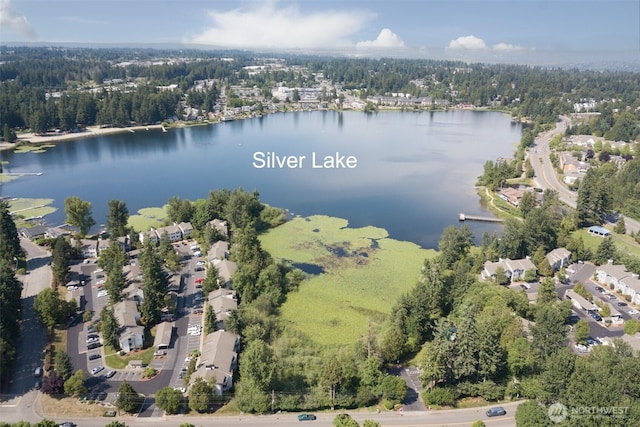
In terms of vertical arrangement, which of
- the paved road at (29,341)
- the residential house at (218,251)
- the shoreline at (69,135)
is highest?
the shoreline at (69,135)

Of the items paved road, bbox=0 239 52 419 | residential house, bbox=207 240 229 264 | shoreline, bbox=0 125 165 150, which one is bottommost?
paved road, bbox=0 239 52 419

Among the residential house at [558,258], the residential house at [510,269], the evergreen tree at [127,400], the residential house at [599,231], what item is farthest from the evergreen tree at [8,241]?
the residential house at [599,231]

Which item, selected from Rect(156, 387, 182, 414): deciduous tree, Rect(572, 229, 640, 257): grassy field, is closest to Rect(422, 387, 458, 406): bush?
Rect(156, 387, 182, 414): deciduous tree

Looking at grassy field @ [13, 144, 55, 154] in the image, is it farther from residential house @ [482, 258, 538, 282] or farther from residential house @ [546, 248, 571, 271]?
residential house @ [546, 248, 571, 271]

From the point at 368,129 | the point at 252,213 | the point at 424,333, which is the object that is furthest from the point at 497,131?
the point at 424,333

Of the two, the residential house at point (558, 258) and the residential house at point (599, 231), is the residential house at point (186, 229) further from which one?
the residential house at point (599, 231)

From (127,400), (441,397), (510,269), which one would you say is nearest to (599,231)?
(510,269)
